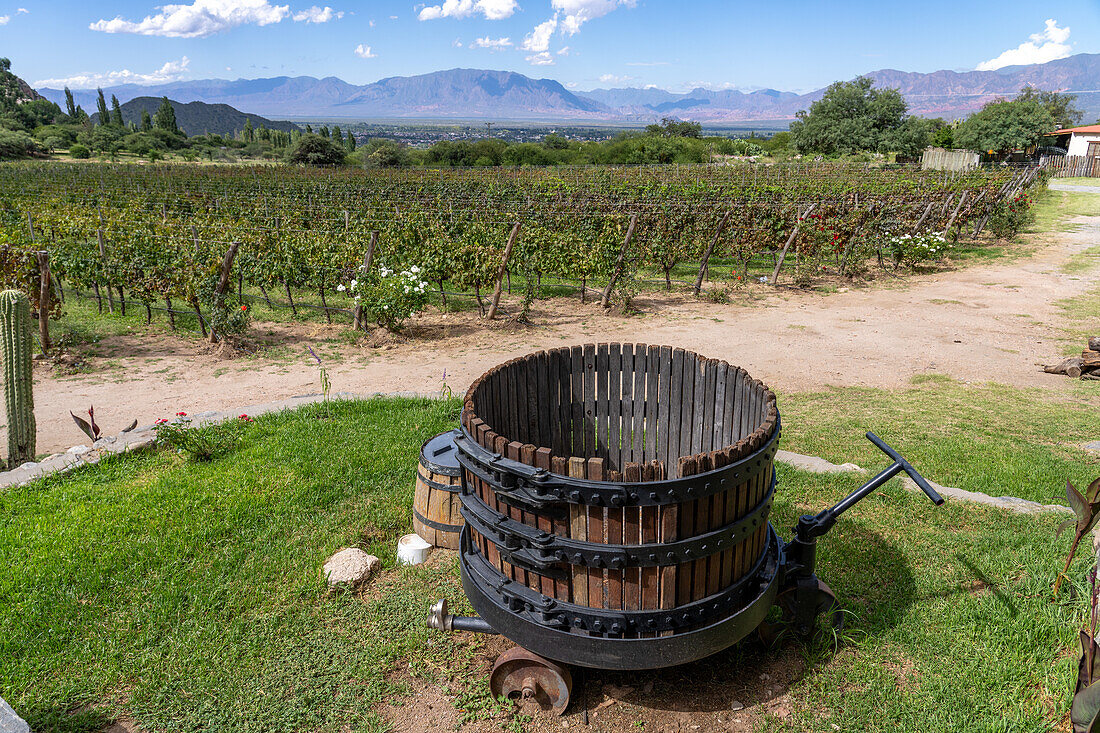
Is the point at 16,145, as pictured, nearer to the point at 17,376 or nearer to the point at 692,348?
the point at 17,376

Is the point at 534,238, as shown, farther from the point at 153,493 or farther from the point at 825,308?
the point at 153,493

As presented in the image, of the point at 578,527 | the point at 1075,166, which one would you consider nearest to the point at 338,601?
the point at 578,527

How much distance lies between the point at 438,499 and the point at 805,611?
2.33 metres

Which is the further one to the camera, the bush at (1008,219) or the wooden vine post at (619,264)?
the bush at (1008,219)

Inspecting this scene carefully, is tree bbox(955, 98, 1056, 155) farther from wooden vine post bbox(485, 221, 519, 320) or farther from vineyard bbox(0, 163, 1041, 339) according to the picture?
wooden vine post bbox(485, 221, 519, 320)

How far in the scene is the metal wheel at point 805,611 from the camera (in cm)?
337

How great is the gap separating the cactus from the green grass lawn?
4.18 ft

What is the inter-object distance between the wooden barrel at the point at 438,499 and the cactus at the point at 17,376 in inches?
167

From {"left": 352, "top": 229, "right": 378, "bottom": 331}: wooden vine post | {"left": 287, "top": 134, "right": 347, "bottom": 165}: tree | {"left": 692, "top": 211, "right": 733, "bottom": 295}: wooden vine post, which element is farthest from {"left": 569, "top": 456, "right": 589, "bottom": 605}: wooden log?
{"left": 287, "top": 134, "right": 347, "bottom": 165}: tree

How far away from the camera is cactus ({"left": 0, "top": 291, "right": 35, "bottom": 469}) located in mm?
6098

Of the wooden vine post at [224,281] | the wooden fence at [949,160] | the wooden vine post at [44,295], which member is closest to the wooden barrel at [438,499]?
the wooden vine post at [224,281]

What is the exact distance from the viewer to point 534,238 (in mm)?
13180

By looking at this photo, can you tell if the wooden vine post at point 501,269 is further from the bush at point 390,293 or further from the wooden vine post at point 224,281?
the wooden vine post at point 224,281

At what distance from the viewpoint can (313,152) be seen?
2255 inches
